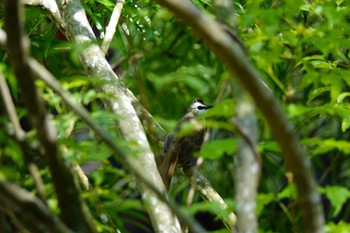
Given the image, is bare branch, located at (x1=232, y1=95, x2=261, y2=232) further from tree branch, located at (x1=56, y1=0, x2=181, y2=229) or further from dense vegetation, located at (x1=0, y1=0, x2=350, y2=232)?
tree branch, located at (x1=56, y1=0, x2=181, y2=229)

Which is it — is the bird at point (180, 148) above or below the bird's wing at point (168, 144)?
below

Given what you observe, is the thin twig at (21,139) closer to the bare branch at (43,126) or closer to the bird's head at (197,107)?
the bare branch at (43,126)

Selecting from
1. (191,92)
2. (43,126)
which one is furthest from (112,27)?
(191,92)

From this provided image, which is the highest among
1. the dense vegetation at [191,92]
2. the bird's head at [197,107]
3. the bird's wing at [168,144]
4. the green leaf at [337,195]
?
the green leaf at [337,195]

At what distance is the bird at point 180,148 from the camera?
448 centimetres

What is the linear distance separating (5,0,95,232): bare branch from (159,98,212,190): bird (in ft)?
7.42

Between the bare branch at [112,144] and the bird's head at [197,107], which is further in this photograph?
the bird's head at [197,107]

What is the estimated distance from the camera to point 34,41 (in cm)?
409

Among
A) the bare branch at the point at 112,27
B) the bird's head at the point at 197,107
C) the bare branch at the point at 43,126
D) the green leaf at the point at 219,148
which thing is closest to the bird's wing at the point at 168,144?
the bird's head at the point at 197,107

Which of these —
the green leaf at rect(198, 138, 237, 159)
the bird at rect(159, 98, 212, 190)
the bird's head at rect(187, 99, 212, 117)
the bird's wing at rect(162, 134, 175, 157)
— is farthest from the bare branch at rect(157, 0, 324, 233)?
the bird's head at rect(187, 99, 212, 117)

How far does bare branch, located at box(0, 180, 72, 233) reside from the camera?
181 cm

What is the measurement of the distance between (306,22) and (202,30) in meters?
2.24

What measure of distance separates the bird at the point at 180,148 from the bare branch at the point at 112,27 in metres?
0.91

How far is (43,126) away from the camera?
1.79 m
